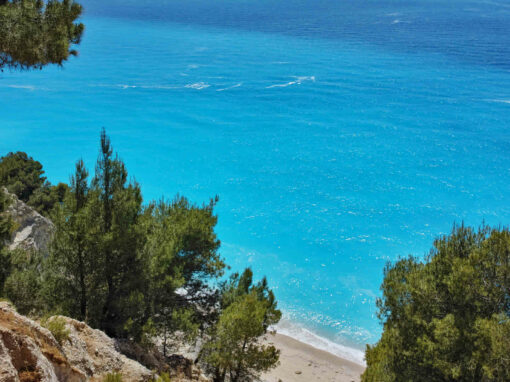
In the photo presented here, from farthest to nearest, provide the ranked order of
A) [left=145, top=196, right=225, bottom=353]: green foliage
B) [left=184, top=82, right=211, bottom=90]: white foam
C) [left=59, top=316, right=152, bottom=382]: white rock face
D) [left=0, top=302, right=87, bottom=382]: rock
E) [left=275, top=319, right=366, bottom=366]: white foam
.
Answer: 1. [left=184, top=82, right=211, bottom=90]: white foam
2. [left=275, top=319, right=366, bottom=366]: white foam
3. [left=145, top=196, right=225, bottom=353]: green foliage
4. [left=59, top=316, right=152, bottom=382]: white rock face
5. [left=0, top=302, right=87, bottom=382]: rock

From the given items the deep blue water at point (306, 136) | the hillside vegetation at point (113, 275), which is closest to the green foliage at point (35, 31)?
the hillside vegetation at point (113, 275)

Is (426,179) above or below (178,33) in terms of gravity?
below

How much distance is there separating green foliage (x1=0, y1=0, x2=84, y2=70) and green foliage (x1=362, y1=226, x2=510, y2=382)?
11.7m

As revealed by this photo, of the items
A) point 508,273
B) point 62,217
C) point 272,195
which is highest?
point 272,195

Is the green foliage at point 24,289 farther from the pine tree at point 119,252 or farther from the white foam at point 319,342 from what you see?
the white foam at point 319,342

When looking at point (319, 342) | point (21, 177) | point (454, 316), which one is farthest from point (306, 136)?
point (454, 316)

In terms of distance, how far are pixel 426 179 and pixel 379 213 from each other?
7.94 metres

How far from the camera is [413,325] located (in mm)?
12922

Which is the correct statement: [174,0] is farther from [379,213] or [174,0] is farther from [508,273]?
[508,273]

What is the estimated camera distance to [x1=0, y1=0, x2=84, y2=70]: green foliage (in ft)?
27.8

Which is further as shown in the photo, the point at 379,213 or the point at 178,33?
the point at 178,33

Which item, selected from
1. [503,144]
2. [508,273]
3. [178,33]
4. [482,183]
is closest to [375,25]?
[178,33]

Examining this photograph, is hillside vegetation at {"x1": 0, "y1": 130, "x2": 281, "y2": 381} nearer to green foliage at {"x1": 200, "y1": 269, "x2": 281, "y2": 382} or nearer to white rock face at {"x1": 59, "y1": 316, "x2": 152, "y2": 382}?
green foliage at {"x1": 200, "y1": 269, "x2": 281, "y2": 382}

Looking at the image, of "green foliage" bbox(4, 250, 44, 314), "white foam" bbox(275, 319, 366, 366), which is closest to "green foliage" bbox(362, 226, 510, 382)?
"white foam" bbox(275, 319, 366, 366)
